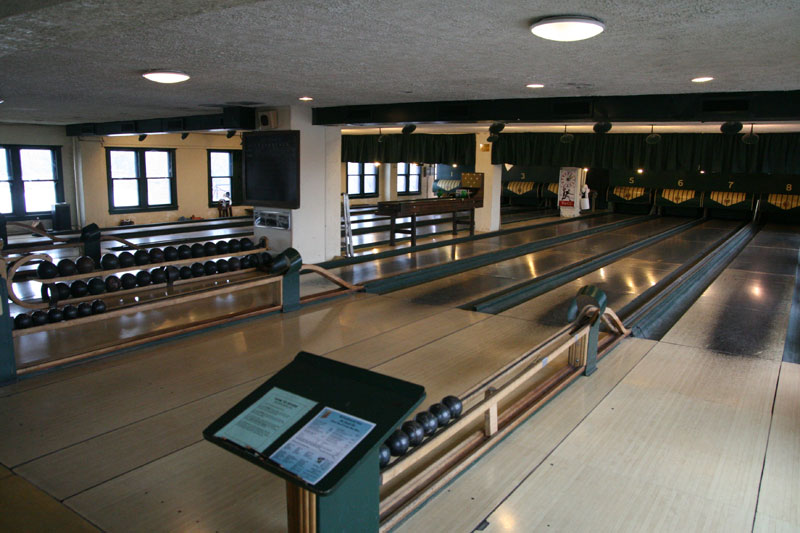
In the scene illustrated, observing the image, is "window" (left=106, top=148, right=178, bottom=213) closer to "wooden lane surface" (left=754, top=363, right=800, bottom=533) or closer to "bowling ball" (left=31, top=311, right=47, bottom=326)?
"bowling ball" (left=31, top=311, right=47, bottom=326)

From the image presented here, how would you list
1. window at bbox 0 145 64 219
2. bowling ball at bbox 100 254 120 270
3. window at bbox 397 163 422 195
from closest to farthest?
bowling ball at bbox 100 254 120 270 < window at bbox 0 145 64 219 < window at bbox 397 163 422 195

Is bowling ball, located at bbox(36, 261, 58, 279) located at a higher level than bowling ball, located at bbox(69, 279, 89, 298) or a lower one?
higher

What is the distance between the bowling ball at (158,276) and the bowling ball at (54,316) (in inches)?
50.2

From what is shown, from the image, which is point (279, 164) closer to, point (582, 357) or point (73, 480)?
point (582, 357)

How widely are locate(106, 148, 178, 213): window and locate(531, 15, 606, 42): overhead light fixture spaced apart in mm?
13381

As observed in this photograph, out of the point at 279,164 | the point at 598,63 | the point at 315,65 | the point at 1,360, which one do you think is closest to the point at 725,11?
the point at 598,63

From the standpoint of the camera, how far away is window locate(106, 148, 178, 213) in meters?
14.2

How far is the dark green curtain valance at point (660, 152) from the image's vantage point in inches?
473

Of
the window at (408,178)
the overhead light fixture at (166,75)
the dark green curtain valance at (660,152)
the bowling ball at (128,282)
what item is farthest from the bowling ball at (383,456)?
the window at (408,178)

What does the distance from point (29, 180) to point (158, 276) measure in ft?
29.8

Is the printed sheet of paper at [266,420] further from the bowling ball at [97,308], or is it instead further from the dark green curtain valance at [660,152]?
the dark green curtain valance at [660,152]

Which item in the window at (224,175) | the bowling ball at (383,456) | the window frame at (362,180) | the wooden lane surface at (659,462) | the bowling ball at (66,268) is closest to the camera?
the bowling ball at (383,456)

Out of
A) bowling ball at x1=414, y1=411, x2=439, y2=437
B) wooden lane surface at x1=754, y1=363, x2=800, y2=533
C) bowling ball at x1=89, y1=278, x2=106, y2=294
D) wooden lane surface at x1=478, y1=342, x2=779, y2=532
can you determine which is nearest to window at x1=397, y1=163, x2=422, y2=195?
bowling ball at x1=89, y1=278, x2=106, y2=294

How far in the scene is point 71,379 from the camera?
14.0ft
